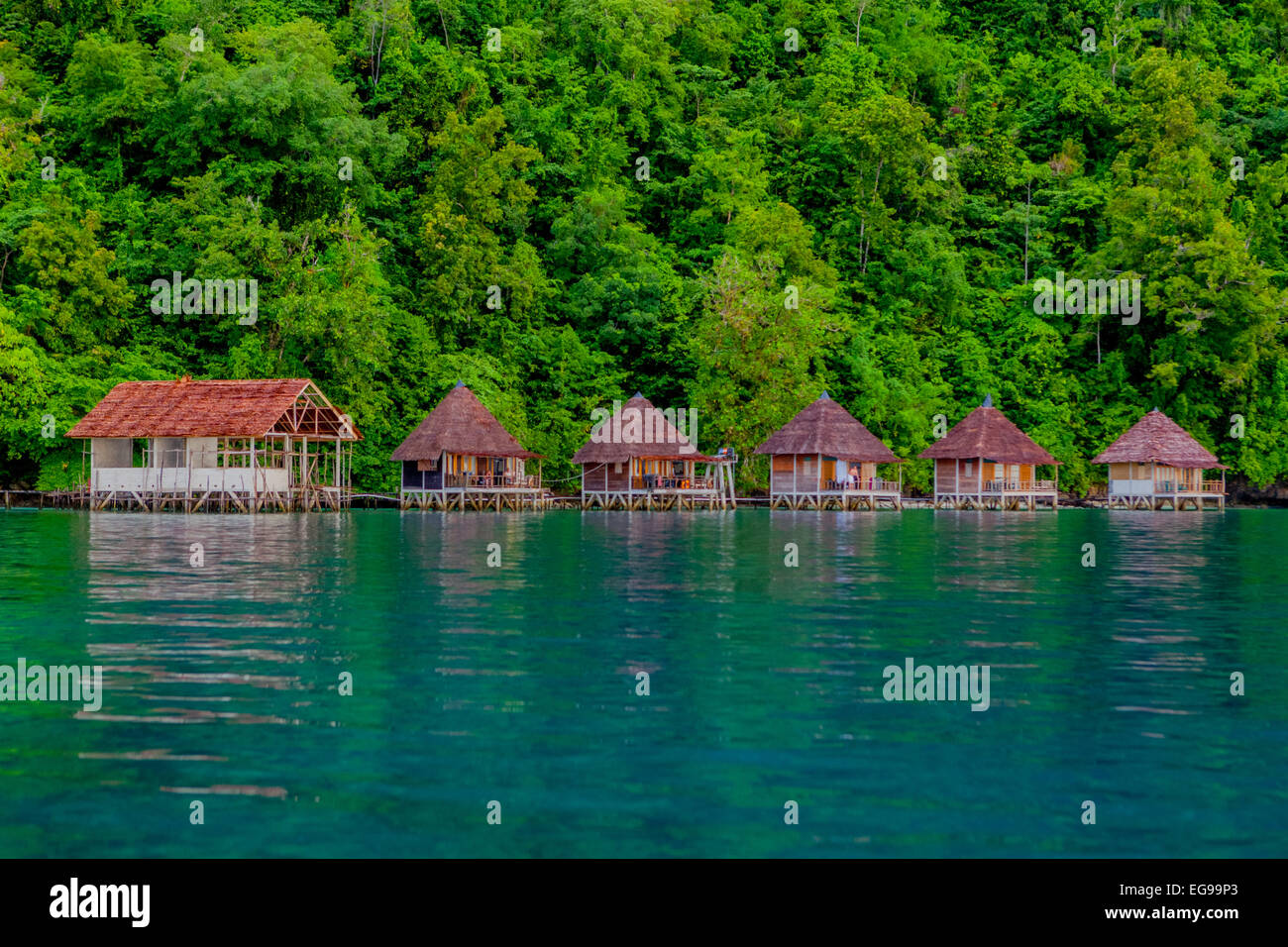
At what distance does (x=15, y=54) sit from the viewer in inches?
2549

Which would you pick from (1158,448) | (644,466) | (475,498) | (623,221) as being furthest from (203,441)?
(1158,448)

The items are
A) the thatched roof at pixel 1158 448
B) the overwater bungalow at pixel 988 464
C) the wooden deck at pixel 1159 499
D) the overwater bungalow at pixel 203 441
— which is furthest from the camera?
the wooden deck at pixel 1159 499

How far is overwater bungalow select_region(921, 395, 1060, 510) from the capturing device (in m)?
55.3

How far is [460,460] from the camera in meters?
53.3

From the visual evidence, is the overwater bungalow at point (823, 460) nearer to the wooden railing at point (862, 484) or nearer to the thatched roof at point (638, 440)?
the wooden railing at point (862, 484)

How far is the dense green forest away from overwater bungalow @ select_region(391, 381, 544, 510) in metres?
3.17

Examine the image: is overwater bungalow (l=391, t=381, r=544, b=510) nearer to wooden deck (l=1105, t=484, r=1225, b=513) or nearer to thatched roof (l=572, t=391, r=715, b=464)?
thatched roof (l=572, t=391, r=715, b=464)

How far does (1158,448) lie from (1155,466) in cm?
111

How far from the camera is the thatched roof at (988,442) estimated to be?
55094mm

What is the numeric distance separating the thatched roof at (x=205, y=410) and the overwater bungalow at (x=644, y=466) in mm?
10986

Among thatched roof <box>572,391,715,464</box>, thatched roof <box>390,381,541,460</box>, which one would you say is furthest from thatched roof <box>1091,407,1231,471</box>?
thatched roof <box>390,381,541,460</box>

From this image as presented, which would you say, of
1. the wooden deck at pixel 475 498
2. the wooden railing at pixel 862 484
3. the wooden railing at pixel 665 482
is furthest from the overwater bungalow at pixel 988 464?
the wooden deck at pixel 475 498

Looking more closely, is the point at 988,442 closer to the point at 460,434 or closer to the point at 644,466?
the point at 644,466
